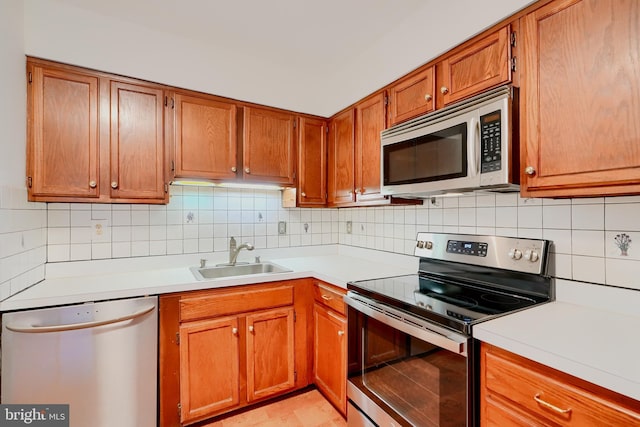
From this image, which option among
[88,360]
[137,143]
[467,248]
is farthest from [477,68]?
[88,360]

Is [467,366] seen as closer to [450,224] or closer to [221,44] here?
[450,224]

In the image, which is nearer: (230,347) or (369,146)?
(230,347)

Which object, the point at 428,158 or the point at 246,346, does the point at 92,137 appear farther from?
the point at 428,158

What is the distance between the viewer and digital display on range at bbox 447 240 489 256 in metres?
1.58

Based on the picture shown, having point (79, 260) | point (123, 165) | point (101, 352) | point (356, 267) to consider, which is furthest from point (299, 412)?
point (123, 165)

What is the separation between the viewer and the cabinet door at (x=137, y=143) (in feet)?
5.82

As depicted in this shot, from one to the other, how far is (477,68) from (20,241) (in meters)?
2.37

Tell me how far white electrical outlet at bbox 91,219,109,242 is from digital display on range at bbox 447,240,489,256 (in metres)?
2.19

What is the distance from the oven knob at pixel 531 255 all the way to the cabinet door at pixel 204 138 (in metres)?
1.81

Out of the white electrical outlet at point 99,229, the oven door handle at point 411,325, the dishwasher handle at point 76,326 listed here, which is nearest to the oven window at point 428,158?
the oven door handle at point 411,325

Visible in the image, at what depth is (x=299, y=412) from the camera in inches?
74.3

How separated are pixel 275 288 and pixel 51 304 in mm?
1124

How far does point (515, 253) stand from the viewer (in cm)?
143

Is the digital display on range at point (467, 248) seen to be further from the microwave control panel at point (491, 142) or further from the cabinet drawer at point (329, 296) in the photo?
the cabinet drawer at point (329, 296)
